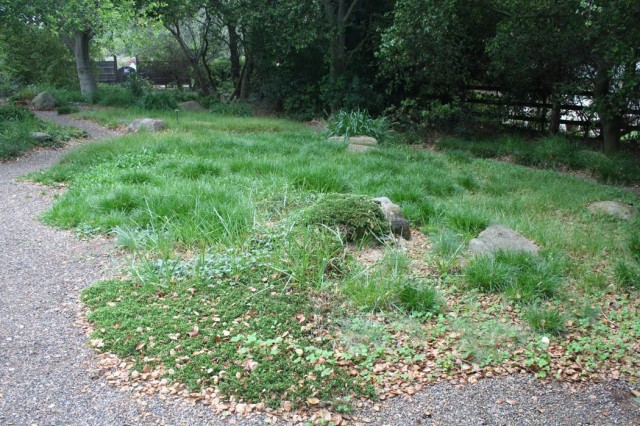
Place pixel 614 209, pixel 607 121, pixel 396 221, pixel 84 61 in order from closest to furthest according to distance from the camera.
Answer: pixel 396 221
pixel 614 209
pixel 607 121
pixel 84 61

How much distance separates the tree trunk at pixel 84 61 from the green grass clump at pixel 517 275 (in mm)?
14957

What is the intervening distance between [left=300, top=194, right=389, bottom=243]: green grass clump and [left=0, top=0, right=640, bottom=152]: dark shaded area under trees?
4.65 m

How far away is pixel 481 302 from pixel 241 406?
203cm

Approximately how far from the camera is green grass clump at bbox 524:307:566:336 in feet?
12.7

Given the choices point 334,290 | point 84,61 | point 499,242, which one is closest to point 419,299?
point 334,290

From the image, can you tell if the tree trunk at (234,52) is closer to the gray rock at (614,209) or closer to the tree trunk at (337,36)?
the tree trunk at (337,36)

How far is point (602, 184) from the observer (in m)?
8.65

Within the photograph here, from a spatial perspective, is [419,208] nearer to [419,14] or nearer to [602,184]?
[602,184]

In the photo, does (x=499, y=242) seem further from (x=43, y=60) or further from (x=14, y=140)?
(x=43, y=60)

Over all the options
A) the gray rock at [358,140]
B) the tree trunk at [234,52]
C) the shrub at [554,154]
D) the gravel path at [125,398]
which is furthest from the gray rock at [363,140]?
the tree trunk at [234,52]

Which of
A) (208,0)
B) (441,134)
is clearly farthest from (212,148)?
(208,0)

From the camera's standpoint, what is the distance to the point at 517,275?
4469mm

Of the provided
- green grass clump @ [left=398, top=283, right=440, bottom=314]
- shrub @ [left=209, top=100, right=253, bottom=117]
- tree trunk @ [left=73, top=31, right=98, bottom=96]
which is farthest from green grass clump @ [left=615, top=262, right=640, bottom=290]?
tree trunk @ [left=73, top=31, right=98, bottom=96]

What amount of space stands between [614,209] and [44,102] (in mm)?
14252
